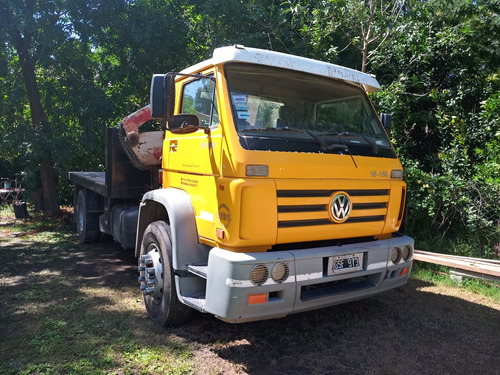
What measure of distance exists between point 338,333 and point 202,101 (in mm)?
2563

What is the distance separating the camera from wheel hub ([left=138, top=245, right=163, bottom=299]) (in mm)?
3887

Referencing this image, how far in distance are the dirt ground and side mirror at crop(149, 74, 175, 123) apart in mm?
2091

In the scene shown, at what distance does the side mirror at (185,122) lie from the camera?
12.0ft

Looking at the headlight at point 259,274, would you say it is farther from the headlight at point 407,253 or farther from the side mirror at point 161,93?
the side mirror at point 161,93

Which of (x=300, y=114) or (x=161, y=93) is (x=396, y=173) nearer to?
(x=300, y=114)

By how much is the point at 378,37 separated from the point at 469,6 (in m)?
3.33

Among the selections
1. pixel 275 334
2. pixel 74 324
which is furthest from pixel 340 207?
pixel 74 324

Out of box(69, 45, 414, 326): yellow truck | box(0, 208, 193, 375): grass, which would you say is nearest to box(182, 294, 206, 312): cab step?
box(69, 45, 414, 326): yellow truck

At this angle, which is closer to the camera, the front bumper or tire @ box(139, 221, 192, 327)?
the front bumper

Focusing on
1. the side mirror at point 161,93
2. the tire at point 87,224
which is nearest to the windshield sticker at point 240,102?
the side mirror at point 161,93

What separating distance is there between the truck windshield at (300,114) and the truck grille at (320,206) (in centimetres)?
36

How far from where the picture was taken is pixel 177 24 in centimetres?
934

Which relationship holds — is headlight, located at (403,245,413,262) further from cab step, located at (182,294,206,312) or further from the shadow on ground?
cab step, located at (182,294,206,312)

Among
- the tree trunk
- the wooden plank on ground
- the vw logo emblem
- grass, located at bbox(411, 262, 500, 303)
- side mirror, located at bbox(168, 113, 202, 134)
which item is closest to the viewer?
the vw logo emblem
